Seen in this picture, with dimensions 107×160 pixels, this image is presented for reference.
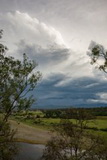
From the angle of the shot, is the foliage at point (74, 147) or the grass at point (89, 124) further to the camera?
the grass at point (89, 124)

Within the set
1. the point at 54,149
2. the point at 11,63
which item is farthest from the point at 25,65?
the point at 54,149

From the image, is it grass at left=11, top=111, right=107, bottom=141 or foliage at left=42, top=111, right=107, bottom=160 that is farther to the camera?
grass at left=11, top=111, right=107, bottom=141

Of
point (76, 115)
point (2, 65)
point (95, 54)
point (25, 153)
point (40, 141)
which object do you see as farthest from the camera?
point (40, 141)

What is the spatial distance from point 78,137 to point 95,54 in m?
15.1

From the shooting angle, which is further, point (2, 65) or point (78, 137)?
point (78, 137)

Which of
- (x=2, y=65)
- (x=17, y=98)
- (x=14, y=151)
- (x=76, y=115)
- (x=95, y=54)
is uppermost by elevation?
(x=95, y=54)

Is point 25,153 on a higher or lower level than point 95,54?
lower

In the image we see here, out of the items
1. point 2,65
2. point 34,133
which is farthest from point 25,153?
point 2,65

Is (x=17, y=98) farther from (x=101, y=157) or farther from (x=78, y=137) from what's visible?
(x=101, y=157)

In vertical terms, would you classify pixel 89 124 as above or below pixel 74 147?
above

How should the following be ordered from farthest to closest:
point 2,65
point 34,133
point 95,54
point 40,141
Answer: point 34,133 → point 40,141 → point 95,54 → point 2,65

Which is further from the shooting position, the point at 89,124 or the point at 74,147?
the point at 89,124

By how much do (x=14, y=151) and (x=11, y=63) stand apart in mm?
9857

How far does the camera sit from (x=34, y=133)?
92.9 m
